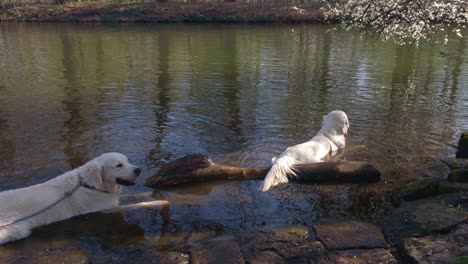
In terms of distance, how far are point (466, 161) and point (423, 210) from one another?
3.02m

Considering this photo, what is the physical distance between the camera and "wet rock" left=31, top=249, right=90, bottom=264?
205 inches

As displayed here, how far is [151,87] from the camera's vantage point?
15.9 metres

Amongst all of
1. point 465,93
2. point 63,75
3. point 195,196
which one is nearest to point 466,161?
point 195,196

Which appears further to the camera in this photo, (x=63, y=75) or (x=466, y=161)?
(x=63, y=75)

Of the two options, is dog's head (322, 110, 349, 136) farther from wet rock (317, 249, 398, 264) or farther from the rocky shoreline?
wet rock (317, 249, 398, 264)

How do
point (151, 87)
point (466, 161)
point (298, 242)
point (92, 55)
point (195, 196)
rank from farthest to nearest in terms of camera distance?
point (92, 55) → point (151, 87) → point (466, 161) → point (195, 196) → point (298, 242)

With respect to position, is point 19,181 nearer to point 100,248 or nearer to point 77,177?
point 77,177

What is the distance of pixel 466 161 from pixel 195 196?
210 inches

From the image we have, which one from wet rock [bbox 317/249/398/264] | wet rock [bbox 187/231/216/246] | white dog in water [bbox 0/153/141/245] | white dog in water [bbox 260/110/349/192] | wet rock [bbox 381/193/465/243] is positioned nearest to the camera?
wet rock [bbox 317/249/398/264]

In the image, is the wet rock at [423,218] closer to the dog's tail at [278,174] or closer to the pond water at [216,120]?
the pond water at [216,120]

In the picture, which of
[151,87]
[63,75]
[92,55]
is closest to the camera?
[151,87]

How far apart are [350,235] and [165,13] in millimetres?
49611

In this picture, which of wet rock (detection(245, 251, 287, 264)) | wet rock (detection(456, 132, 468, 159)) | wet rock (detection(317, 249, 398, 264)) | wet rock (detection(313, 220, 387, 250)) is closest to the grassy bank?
wet rock (detection(456, 132, 468, 159))

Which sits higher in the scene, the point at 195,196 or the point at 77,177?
the point at 77,177
